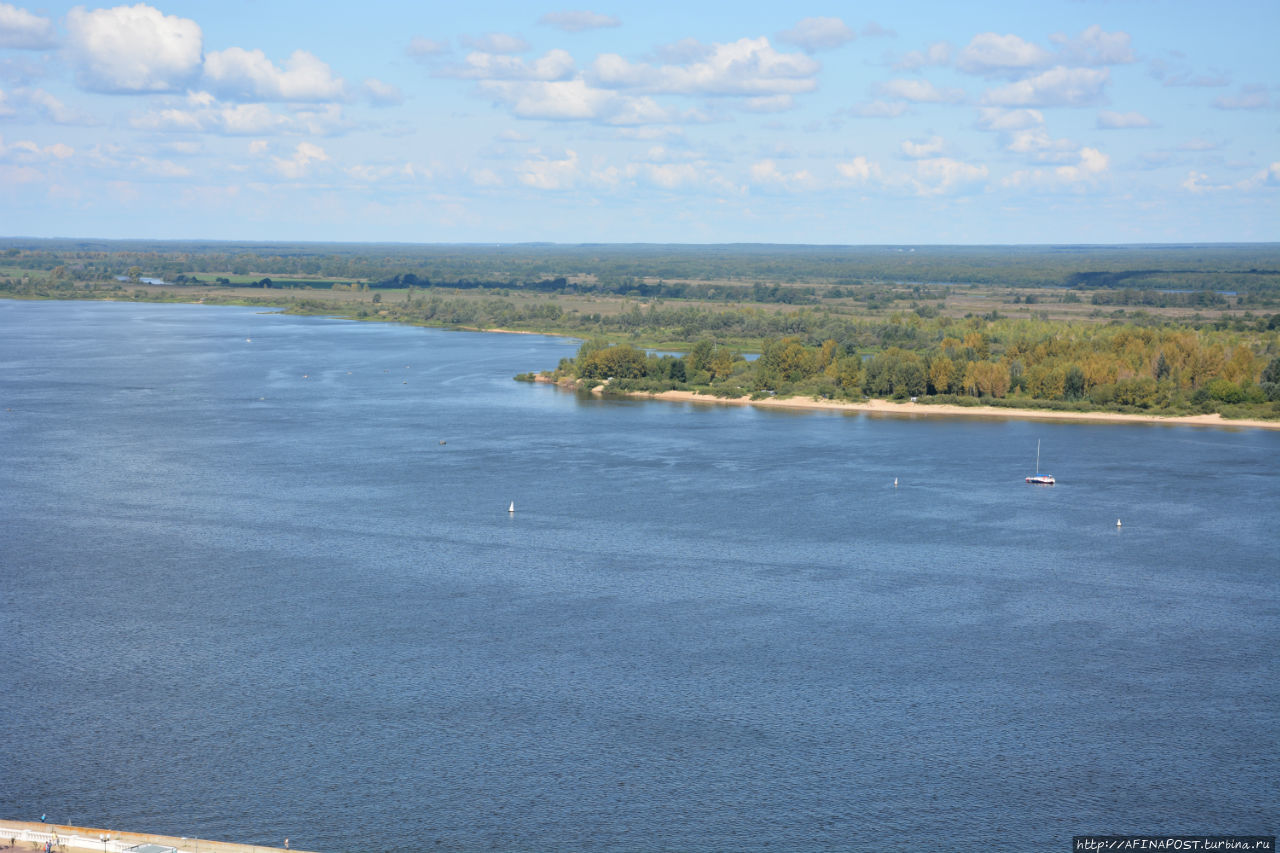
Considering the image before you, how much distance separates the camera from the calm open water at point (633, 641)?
23391mm

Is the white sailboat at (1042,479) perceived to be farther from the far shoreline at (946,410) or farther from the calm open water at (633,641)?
the far shoreline at (946,410)

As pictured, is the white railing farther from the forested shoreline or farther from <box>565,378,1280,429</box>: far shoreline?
the forested shoreline

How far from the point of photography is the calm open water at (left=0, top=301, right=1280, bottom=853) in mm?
23391

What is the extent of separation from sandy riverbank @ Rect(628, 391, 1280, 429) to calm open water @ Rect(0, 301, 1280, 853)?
1041cm

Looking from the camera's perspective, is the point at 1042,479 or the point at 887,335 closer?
the point at 1042,479

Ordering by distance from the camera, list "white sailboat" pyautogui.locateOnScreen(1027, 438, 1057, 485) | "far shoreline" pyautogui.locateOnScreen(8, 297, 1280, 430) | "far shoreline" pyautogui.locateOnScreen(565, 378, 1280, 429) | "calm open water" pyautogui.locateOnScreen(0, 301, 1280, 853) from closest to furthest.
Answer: "calm open water" pyautogui.locateOnScreen(0, 301, 1280, 853) < "white sailboat" pyautogui.locateOnScreen(1027, 438, 1057, 485) < "far shoreline" pyautogui.locateOnScreen(8, 297, 1280, 430) < "far shoreline" pyautogui.locateOnScreen(565, 378, 1280, 429)

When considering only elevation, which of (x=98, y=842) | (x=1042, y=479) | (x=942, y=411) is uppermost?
(x=942, y=411)

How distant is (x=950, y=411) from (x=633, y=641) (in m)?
45.7

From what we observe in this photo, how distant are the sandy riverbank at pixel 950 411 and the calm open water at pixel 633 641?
34.2 feet

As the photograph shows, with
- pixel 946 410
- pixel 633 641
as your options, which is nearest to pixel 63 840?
pixel 633 641

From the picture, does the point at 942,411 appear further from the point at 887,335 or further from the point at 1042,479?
the point at 887,335

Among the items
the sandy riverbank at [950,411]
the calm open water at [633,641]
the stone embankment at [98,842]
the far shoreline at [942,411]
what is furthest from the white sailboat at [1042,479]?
the stone embankment at [98,842]

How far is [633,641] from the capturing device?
31.4 meters

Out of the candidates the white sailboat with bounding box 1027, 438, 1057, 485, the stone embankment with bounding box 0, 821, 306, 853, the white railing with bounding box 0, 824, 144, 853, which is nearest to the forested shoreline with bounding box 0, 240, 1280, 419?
the white sailboat with bounding box 1027, 438, 1057, 485
